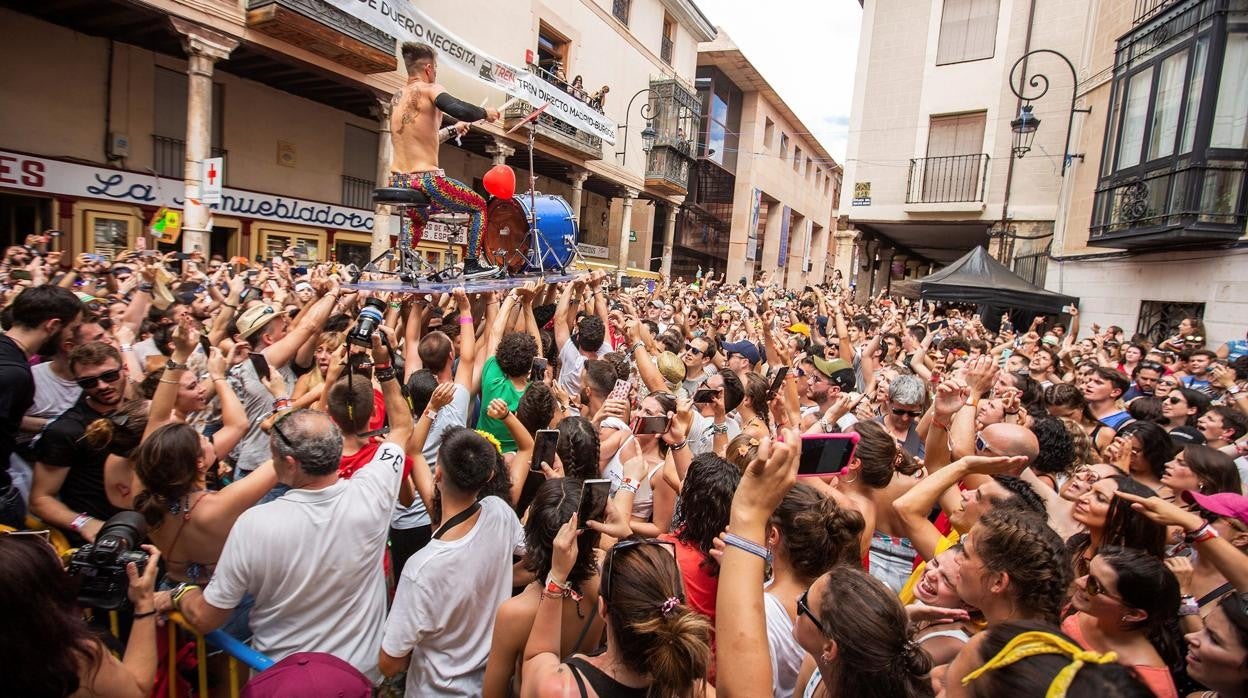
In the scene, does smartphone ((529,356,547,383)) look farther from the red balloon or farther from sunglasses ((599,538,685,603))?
the red balloon

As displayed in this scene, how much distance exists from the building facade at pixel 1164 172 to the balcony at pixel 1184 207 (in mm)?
19

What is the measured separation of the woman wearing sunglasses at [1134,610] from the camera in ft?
6.19

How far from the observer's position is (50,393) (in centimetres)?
337

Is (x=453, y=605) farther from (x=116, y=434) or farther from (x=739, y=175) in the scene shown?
(x=739, y=175)

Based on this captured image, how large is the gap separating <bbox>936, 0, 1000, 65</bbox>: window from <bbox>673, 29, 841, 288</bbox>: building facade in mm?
13086

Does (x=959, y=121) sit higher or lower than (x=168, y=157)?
higher

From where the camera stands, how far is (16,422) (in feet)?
9.36

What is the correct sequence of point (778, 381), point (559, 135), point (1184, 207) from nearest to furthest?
point (778, 381) → point (1184, 207) → point (559, 135)

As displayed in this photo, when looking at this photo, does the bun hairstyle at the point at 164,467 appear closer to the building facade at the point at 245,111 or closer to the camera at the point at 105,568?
the camera at the point at 105,568

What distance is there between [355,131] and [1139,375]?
18626mm

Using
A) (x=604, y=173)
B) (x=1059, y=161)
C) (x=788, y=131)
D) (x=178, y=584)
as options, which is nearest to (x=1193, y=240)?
(x=1059, y=161)

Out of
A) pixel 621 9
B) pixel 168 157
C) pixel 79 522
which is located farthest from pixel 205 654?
pixel 621 9

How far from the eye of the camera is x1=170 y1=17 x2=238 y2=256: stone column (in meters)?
11.1

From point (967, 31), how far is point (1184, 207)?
10.6m
